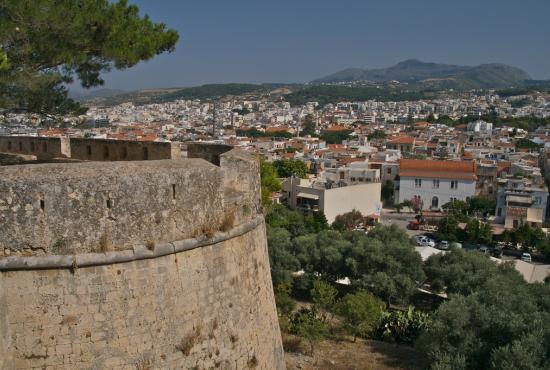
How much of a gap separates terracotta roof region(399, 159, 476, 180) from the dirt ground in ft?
134

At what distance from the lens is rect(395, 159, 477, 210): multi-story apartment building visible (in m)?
54.2

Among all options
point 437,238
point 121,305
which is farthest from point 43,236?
point 437,238

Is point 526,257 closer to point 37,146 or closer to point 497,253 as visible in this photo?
point 497,253

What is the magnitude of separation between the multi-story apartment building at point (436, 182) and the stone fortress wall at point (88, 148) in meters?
47.1

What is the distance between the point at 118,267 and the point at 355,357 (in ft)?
34.0

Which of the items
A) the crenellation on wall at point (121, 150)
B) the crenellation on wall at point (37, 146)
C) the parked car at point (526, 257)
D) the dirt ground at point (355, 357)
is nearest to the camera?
the crenellation on wall at point (121, 150)

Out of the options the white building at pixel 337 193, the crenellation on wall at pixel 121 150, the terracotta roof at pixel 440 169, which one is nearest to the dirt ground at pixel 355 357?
the crenellation on wall at pixel 121 150

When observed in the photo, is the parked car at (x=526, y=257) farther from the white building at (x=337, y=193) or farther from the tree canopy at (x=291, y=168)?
the tree canopy at (x=291, y=168)

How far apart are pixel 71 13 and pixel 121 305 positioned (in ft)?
18.3

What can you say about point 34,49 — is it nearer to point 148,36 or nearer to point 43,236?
point 148,36

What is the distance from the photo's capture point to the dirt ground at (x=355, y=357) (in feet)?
43.3

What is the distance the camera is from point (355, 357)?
14547 mm

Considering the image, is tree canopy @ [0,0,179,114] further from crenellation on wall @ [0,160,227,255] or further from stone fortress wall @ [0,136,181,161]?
crenellation on wall @ [0,160,227,255]

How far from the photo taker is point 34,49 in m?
9.01
